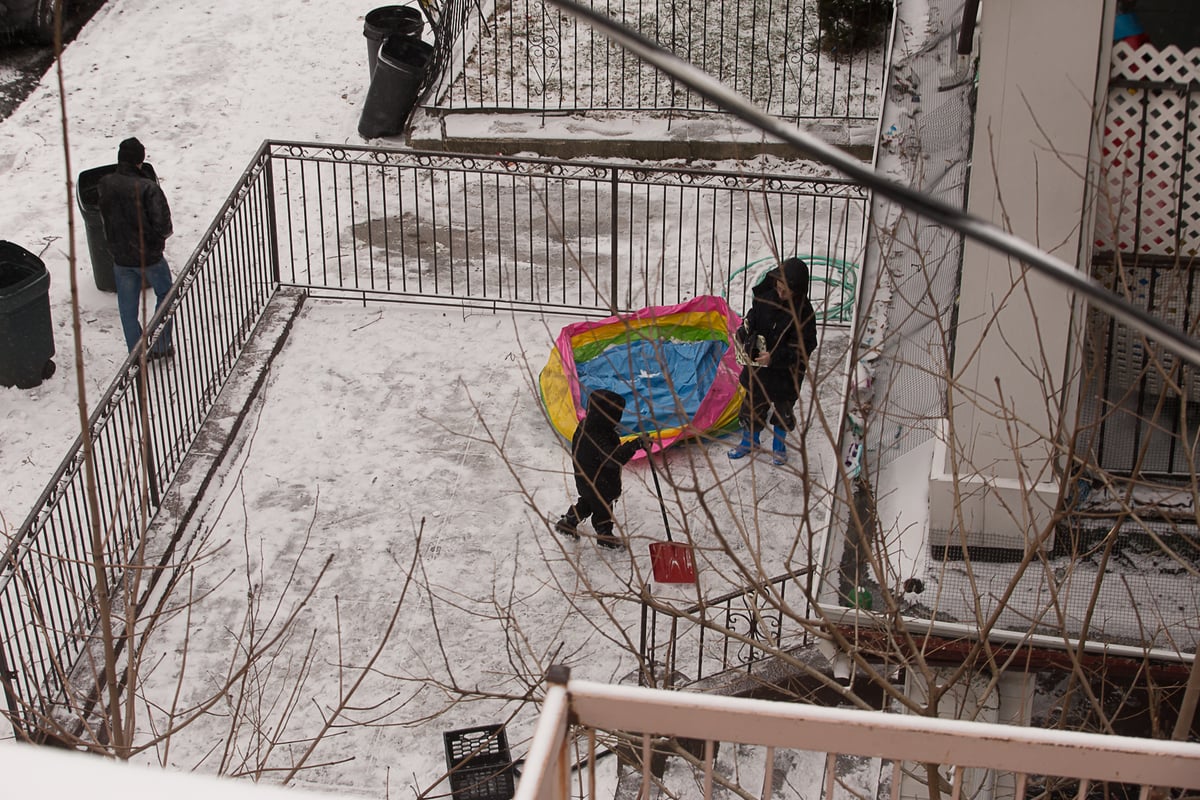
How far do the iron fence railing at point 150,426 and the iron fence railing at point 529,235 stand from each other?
0.63 metres

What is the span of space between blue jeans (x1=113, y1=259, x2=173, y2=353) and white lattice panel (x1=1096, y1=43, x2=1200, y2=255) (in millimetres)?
6393

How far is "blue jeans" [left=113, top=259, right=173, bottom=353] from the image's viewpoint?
34.6ft

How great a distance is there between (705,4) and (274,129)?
4444mm

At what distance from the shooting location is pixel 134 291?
1066cm

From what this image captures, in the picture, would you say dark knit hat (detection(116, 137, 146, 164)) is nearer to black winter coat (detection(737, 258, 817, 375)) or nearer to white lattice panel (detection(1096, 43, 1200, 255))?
black winter coat (detection(737, 258, 817, 375))

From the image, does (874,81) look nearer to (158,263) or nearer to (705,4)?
(705,4)

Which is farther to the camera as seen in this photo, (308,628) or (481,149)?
(481,149)

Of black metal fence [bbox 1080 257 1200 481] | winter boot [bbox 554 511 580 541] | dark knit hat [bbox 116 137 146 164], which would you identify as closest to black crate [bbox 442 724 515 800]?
winter boot [bbox 554 511 580 541]

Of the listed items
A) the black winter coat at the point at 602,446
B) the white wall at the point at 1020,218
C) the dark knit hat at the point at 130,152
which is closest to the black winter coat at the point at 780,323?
the black winter coat at the point at 602,446

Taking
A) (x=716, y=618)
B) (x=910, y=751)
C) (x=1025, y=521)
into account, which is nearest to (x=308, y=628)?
(x=716, y=618)

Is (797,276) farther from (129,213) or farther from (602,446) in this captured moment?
(129,213)

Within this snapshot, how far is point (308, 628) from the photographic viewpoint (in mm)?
8688

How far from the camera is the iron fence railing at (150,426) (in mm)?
8109

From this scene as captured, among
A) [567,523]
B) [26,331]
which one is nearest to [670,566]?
[567,523]
